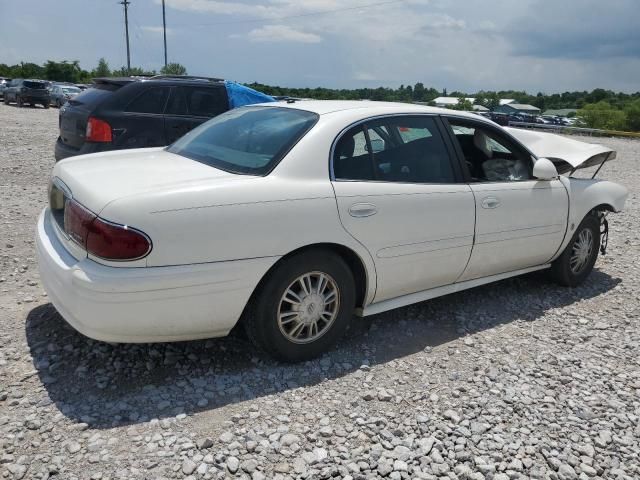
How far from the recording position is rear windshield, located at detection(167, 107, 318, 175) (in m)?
3.39

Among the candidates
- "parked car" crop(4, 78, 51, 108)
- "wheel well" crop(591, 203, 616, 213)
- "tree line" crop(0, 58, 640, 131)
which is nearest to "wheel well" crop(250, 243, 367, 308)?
"wheel well" crop(591, 203, 616, 213)

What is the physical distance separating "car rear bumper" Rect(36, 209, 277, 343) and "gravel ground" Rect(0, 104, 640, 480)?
15.5 inches

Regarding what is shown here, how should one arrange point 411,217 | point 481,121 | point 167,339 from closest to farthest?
point 167,339, point 411,217, point 481,121

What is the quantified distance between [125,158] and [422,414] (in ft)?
8.18

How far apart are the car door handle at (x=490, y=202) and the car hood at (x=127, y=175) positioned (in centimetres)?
188

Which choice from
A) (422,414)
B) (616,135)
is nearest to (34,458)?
(422,414)

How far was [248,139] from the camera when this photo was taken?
12.1ft

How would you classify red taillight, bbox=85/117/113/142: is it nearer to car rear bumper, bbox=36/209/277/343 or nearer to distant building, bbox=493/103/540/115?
car rear bumper, bbox=36/209/277/343

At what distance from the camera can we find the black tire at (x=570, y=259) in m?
5.00

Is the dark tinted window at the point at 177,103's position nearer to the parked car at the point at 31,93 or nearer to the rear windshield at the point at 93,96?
the rear windshield at the point at 93,96

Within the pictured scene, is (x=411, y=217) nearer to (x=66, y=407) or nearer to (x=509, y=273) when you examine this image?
(x=509, y=273)

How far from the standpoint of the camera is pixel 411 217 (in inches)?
144

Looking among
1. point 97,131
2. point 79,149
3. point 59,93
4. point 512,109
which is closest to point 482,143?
point 97,131

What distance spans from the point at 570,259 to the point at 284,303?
120 inches
